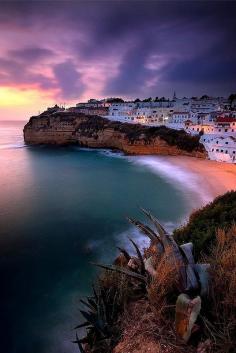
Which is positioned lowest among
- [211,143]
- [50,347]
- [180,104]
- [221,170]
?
[50,347]

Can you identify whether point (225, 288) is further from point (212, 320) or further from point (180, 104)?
point (180, 104)

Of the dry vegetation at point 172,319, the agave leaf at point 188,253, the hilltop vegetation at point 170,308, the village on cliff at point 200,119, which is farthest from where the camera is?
the village on cliff at point 200,119

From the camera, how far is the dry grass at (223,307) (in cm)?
355

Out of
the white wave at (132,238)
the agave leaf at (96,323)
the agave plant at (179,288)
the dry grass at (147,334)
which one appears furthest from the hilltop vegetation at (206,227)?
the white wave at (132,238)

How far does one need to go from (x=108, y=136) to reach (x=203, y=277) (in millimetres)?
56940

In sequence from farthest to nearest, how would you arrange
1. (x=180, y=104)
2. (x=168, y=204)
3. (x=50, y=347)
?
(x=180, y=104) → (x=168, y=204) → (x=50, y=347)

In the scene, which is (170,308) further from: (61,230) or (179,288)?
(61,230)

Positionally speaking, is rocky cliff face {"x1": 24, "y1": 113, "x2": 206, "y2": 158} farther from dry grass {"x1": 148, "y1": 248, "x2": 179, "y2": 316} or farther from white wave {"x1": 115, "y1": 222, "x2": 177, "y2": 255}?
dry grass {"x1": 148, "y1": 248, "x2": 179, "y2": 316}

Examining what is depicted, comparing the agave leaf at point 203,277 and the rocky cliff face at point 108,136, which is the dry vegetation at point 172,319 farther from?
the rocky cliff face at point 108,136

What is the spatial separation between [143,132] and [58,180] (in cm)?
2607

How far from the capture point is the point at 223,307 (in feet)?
12.9

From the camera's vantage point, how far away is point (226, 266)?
441cm

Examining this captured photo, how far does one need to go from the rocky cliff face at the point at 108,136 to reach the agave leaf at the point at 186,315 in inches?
1723

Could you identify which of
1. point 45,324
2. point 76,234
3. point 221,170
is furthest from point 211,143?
point 45,324
